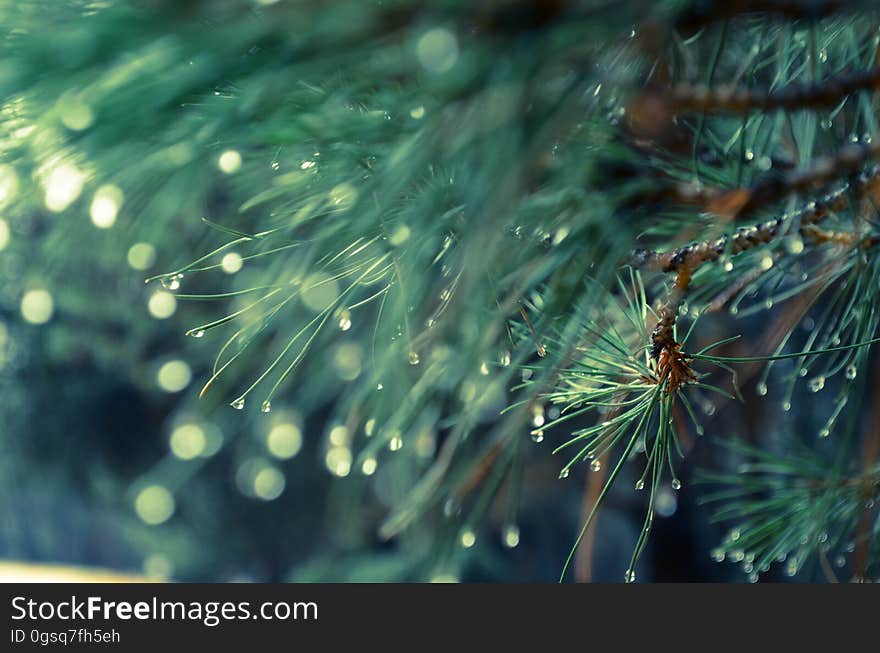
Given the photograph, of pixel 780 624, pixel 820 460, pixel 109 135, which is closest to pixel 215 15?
pixel 109 135

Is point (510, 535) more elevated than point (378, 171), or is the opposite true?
point (378, 171)

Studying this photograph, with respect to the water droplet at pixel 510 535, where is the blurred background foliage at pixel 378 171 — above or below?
above

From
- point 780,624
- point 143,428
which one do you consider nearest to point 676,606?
point 780,624

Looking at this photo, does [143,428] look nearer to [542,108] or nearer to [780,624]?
[780,624]

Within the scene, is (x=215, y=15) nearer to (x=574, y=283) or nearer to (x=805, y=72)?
(x=574, y=283)

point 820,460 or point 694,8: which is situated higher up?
point 694,8

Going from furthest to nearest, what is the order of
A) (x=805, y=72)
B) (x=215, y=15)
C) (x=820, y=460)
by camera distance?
(x=820, y=460) → (x=805, y=72) → (x=215, y=15)

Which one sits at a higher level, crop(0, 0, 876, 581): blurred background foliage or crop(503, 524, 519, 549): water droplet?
crop(0, 0, 876, 581): blurred background foliage

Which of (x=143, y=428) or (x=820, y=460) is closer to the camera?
(x=820, y=460)

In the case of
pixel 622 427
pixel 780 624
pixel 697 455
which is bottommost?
pixel 697 455

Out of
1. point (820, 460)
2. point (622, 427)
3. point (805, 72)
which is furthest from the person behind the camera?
point (820, 460)
